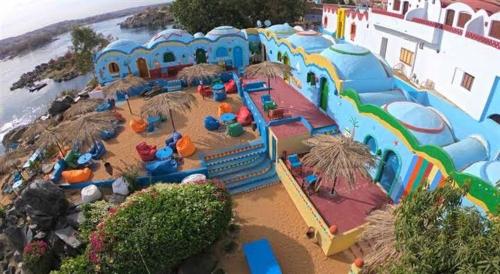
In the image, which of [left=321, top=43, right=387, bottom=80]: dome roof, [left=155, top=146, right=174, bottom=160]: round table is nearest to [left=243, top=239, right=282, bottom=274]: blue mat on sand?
[left=155, top=146, right=174, bottom=160]: round table

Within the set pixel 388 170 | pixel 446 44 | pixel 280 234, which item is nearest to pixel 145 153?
pixel 280 234

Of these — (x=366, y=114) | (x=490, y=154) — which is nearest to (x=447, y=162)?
(x=490, y=154)

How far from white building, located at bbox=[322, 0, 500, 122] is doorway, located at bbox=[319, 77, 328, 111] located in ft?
23.0

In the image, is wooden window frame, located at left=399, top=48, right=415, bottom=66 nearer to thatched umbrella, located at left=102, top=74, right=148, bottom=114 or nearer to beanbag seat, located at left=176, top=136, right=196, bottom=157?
beanbag seat, located at left=176, top=136, right=196, bottom=157

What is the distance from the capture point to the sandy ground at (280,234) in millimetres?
11844

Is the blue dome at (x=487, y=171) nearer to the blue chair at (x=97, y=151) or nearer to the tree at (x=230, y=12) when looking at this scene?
the blue chair at (x=97, y=151)

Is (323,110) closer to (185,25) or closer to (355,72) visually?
(355,72)

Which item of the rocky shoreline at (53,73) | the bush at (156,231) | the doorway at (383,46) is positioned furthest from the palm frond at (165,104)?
the rocky shoreline at (53,73)

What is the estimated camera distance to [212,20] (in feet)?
127

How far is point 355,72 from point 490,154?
297 inches

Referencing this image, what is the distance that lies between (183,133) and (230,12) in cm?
2610

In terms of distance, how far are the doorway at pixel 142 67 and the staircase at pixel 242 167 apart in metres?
15.2

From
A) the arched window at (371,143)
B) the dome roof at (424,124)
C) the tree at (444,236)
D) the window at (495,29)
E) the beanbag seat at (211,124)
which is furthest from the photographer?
the beanbag seat at (211,124)

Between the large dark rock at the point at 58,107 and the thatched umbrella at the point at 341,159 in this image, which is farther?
the large dark rock at the point at 58,107
